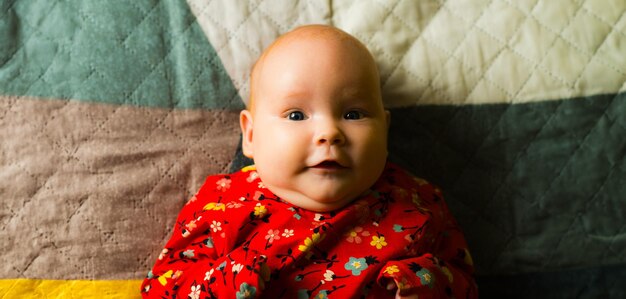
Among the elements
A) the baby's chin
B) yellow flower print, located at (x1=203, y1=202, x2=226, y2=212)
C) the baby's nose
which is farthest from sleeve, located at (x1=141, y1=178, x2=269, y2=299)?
the baby's nose

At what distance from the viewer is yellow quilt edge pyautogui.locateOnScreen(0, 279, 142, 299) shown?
100 centimetres

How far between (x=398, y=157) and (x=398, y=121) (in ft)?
0.24

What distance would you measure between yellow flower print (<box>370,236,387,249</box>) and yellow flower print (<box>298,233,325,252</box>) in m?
0.09

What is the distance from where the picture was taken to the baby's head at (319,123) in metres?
0.93

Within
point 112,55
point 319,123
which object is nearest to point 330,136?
point 319,123

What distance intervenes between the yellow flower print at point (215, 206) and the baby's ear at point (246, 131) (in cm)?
11

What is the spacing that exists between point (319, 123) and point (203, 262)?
30 centimetres

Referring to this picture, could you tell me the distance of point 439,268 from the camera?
937 mm

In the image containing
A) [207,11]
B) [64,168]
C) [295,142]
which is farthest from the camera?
[207,11]

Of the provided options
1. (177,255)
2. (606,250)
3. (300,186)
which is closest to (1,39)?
(177,255)

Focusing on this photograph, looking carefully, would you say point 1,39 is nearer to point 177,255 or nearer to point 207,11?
point 207,11

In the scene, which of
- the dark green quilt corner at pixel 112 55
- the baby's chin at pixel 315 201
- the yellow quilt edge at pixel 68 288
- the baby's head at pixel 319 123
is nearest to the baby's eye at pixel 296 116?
the baby's head at pixel 319 123

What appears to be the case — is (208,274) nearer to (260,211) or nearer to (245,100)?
(260,211)

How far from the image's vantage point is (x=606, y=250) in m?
1.15
